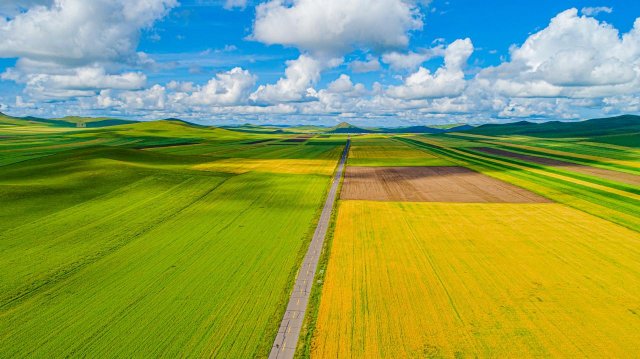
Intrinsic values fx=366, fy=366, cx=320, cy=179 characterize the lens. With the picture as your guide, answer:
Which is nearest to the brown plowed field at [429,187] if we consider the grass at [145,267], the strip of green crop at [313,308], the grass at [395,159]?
the grass at [145,267]

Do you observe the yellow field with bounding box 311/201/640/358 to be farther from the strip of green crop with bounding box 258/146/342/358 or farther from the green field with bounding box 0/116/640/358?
the strip of green crop with bounding box 258/146/342/358

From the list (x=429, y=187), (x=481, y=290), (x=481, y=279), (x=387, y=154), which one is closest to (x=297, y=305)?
(x=481, y=290)

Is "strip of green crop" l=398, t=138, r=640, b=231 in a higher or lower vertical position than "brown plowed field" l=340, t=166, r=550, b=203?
higher

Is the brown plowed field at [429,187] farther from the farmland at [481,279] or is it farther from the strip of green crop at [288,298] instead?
the strip of green crop at [288,298]

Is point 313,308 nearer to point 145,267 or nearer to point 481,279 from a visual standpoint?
point 481,279

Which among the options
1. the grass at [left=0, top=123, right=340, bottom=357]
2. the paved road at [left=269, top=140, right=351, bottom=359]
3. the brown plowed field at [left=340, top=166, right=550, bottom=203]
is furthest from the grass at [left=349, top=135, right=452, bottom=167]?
the paved road at [left=269, top=140, right=351, bottom=359]

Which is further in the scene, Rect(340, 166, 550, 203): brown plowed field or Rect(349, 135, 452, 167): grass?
Rect(349, 135, 452, 167): grass
